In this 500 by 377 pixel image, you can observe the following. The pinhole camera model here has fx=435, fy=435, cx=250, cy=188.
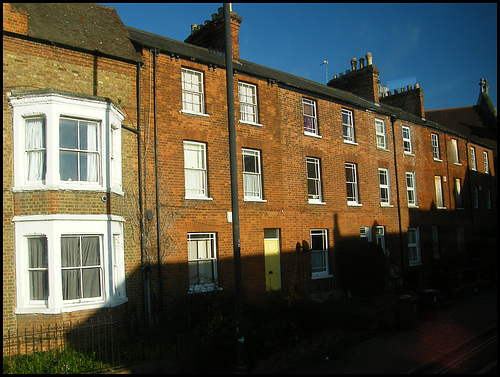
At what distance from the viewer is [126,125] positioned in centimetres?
1288

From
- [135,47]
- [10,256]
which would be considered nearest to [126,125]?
[135,47]

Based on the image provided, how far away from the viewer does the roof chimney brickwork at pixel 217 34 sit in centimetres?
1738

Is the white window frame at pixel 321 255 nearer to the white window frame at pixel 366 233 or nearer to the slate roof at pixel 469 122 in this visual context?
the white window frame at pixel 366 233

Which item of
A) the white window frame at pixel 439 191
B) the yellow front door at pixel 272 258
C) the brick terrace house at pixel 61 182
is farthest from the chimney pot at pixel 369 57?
the brick terrace house at pixel 61 182

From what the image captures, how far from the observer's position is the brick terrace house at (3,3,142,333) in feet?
34.6

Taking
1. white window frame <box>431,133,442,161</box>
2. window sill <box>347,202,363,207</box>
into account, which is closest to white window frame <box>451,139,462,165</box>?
white window frame <box>431,133,442,161</box>

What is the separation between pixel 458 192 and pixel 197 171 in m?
20.9

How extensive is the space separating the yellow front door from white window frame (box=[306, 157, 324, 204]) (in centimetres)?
257

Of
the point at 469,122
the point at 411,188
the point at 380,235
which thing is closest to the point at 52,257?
the point at 380,235

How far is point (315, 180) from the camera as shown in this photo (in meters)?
18.3

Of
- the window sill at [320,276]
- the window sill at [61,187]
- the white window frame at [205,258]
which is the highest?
the window sill at [61,187]

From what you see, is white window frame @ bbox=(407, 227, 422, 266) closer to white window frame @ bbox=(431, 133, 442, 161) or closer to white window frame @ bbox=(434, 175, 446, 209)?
white window frame @ bbox=(434, 175, 446, 209)

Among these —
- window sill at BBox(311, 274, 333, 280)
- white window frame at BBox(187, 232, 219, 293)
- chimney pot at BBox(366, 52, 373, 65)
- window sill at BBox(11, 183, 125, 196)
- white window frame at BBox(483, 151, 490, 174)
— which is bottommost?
window sill at BBox(311, 274, 333, 280)

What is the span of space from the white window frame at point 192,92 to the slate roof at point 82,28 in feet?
5.89
